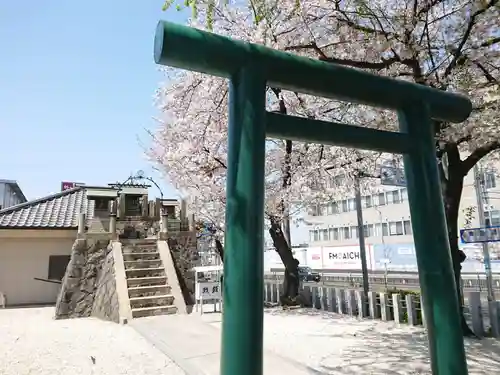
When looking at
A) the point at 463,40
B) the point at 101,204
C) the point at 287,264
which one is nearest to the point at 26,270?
the point at 101,204

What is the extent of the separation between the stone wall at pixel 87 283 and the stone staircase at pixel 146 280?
0.55 m

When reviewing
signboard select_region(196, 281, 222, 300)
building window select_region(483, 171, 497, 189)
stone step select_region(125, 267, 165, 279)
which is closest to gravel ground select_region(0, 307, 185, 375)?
stone step select_region(125, 267, 165, 279)

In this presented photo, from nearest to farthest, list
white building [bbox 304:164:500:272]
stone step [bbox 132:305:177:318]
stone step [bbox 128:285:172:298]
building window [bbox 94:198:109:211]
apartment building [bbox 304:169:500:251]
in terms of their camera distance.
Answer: stone step [bbox 132:305:177:318], stone step [bbox 128:285:172:298], building window [bbox 94:198:109:211], white building [bbox 304:164:500:272], apartment building [bbox 304:169:500:251]

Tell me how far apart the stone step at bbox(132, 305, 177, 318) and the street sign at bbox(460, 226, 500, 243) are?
7.63 meters

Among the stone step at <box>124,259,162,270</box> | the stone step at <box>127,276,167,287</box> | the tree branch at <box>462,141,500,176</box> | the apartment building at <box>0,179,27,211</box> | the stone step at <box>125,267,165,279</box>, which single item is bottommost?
the stone step at <box>127,276,167,287</box>

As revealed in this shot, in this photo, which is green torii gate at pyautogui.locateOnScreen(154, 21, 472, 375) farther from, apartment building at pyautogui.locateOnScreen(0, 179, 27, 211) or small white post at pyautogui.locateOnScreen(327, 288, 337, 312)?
apartment building at pyautogui.locateOnScreen(0, 179, 27, 211)

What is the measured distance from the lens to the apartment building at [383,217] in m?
27.9

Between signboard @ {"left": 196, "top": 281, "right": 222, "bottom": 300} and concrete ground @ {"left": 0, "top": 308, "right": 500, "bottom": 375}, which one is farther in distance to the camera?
signboard @ {"left": 196, "top": 281, "right": 222, "bottom": 300}

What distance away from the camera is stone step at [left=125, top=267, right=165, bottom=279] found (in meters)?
11.0

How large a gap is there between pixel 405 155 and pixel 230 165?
56.6 inches

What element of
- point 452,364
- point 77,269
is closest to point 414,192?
point 452,364

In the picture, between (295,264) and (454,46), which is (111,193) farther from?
(454,46)

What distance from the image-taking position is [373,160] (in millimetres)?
10047

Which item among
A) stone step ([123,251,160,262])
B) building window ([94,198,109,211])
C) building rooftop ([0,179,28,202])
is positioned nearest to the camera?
stone step ([123,251,160,262])
